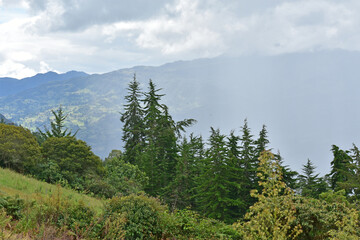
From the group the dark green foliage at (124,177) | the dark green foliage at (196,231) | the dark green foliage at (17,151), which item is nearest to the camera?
the dark green foliage at (196,231)

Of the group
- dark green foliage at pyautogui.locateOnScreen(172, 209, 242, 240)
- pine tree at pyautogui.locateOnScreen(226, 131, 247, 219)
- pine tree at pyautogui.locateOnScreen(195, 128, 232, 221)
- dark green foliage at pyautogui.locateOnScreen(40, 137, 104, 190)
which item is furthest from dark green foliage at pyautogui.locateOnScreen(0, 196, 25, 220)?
Answer: pine tree at pyautogui.locateOnScreen(226, 131, 247, 219)

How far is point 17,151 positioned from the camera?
60.0 ft

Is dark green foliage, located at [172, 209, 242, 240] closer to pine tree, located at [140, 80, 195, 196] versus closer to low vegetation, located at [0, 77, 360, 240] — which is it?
low vegetation, located at [0, 77, 360, 240]

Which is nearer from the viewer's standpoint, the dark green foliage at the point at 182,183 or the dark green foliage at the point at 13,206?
the dark green foliage at the point at 13,206

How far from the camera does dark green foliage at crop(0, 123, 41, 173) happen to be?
18109 mm

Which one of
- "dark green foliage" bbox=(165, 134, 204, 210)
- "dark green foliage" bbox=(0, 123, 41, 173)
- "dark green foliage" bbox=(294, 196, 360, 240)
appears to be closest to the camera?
"dark green foliage" bbox=(294, 196, 360, 240)

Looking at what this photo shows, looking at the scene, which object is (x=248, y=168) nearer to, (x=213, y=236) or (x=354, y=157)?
(x=354, y=157)

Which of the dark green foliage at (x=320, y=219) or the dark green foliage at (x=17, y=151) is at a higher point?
the dark green foliage at (x=17, y=151)

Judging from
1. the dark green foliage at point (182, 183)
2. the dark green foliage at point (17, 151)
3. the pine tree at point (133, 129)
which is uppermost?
the pine tree at point (133, 129)

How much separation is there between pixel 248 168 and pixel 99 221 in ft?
74.9

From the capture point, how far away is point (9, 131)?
18875 mm

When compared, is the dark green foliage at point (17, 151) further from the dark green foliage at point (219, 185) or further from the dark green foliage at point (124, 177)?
the dark green foliage at point (219, 185)

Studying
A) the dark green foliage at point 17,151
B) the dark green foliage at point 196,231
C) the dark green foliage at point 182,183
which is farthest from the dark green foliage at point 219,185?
the dark green foliage at point 196,231

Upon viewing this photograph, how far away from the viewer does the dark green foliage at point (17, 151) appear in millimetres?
18109
